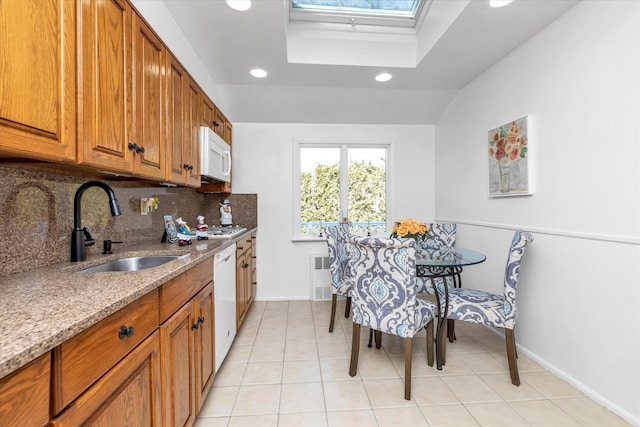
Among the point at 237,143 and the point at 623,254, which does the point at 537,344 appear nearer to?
the point at 623,254

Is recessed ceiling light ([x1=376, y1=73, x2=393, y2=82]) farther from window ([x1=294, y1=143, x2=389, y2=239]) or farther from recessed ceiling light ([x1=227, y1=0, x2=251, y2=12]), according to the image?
recessed ceiling light ([x1=227, y1=0, x2=251, y2=12])

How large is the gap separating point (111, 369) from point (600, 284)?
2.37 m

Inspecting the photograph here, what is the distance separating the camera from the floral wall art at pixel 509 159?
221cm

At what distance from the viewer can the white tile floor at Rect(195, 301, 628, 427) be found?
1.59 meters

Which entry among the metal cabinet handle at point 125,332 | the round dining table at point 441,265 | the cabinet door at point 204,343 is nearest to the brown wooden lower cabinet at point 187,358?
the cabinet door at point 204,343

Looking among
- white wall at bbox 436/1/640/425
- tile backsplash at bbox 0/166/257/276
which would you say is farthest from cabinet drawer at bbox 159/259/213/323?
white wall at bbox 436/1/640/425

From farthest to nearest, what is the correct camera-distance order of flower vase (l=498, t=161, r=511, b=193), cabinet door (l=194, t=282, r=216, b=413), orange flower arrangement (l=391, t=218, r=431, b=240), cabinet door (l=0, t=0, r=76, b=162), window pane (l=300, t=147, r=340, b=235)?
window pane (l=300, t=147, r=340, b=235), flower vase (l=498, t=161, r=511, b=193), orange flower arrangement (l=391, t=218, r=431, b=240), cabinet door (l=194, t=282, r=216, b=413), cabinet door (l=0, t=0, r=76, b=162)

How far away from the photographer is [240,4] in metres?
1.76

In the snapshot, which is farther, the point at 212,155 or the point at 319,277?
the point at 319,277

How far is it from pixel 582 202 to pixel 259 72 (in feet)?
8.70

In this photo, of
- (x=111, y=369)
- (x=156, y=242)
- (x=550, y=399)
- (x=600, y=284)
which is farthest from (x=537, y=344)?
(x=156, y=242)

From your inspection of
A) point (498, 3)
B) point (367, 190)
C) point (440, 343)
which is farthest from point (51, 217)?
point (367, 190)

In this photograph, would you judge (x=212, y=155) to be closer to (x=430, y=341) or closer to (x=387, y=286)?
(x=387, y=286)

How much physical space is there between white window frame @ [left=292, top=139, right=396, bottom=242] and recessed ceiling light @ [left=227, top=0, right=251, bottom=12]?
1846 millimetres
